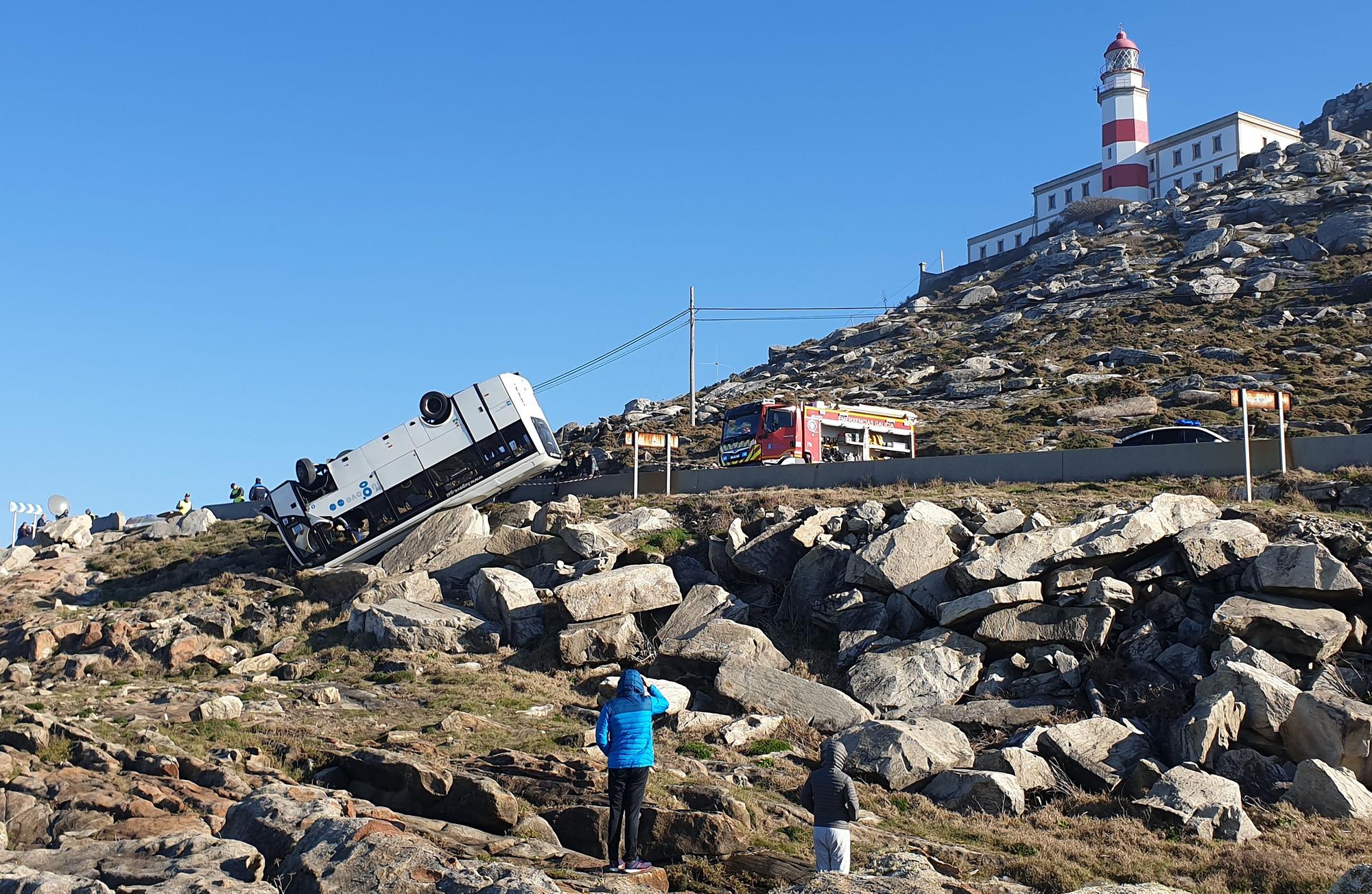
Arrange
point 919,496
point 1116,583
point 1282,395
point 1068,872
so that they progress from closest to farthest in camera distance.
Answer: point 1068,872
point 1116,583
point 1282,395
point 919,496

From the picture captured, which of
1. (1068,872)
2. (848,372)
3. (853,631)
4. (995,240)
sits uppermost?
(995,240)

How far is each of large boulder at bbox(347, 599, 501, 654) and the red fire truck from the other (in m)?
16.0

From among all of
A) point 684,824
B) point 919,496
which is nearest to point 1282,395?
point 919,496

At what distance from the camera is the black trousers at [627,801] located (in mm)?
9633

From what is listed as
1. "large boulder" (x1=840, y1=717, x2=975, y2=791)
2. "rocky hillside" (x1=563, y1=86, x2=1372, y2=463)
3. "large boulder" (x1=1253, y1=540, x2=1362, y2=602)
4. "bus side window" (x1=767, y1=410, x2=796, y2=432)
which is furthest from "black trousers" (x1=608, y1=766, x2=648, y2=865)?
"rocky hillside" (x1=563, y1=86, x2=1372, y2=463)

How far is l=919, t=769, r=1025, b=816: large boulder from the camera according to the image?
1245 cm

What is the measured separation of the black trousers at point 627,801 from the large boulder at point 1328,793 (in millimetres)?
6899

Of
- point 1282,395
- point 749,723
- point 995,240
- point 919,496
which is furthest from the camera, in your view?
point 995,240

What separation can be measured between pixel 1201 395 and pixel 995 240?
68092mm

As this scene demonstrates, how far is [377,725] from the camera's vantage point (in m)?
16.3

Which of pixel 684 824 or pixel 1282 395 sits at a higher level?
pixel 1282 395

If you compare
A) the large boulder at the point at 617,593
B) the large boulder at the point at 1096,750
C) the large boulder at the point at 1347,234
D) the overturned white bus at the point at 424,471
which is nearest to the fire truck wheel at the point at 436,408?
the overturned white bus at the point at 424,471

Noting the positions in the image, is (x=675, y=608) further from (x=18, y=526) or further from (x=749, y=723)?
(x=18, y=526)

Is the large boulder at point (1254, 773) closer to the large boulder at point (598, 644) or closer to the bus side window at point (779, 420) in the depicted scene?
the large boulder at point (598, 644)
